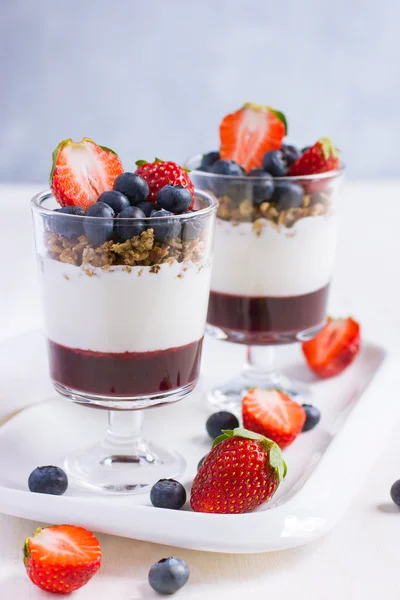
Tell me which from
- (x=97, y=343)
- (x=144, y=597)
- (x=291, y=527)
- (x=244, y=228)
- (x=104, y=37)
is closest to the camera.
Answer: (x=144, y=597)

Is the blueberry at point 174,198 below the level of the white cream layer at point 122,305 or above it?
above

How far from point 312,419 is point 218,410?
0.23m

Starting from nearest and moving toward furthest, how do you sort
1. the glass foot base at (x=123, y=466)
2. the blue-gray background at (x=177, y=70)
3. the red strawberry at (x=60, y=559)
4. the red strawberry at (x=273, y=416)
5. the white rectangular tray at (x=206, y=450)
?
the red strawberry at (x=60, y=559) < the white rectangular tray at (x=206, y=450) < the glass foot base at (x=123, y=466) < the red strawberry at (x=273, y=416) < the blue-gray background at (x=177, y=70)

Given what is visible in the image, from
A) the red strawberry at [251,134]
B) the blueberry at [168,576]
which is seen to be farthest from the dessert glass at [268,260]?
the blueberry at [168,576]

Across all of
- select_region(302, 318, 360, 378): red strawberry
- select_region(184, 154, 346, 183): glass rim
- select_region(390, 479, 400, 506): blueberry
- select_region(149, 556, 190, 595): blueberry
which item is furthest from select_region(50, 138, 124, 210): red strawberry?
select_region(302, 318, 360, 378): red strawberry

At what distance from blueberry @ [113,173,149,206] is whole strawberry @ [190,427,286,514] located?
43 centimetres

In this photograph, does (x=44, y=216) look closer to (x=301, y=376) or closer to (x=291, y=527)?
(x=291, y=527)

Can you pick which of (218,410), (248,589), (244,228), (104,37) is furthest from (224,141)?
(104,37)

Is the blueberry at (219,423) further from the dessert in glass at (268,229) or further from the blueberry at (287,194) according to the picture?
the blueberry at (287,194)

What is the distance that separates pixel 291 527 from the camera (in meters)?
1.31

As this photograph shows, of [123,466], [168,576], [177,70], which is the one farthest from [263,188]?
[177,70]

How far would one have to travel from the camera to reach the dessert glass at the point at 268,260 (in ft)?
5.85

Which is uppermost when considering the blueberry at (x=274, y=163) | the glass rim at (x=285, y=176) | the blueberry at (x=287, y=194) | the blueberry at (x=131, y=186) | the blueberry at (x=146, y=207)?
the blueberry at (x=131, y=186)

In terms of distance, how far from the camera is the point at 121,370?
1448 millimetres
